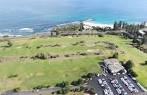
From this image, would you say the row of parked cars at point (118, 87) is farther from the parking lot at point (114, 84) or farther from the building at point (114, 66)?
the building at point (114, 66)

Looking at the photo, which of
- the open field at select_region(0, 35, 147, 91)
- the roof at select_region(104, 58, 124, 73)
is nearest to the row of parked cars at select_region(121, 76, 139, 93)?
the open field at select_region(0, 35, 147, 91)

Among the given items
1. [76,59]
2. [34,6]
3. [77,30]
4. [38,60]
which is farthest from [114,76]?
[34,6]

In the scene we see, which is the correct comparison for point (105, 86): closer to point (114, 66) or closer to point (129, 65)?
point (114, 66)

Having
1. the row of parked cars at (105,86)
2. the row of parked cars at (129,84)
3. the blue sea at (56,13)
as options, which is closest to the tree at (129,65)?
the row of parked cars at (129,84)

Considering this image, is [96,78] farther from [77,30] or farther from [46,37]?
[77,30]

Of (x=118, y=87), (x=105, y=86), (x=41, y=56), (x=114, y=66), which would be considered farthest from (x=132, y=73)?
(x=41, y=56)
